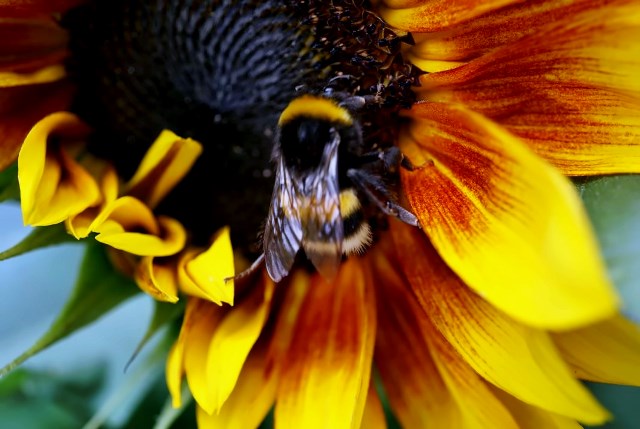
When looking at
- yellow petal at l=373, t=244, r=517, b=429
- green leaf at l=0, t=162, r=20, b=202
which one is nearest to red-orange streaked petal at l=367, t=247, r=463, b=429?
yellow petal at l=373, t=244, r=517, b=429

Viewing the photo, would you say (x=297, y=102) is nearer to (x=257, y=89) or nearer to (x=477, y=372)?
(x=257, y=89)

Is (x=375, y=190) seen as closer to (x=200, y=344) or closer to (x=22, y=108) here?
(x=200, y=344)

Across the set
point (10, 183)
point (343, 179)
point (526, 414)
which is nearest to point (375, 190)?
point (343, 179)

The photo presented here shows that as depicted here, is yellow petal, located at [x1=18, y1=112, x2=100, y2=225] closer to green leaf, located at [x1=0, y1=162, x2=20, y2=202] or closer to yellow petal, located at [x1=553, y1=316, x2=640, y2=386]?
green leaf, located at [x1=0, y1=162, x2=20, y2=202]

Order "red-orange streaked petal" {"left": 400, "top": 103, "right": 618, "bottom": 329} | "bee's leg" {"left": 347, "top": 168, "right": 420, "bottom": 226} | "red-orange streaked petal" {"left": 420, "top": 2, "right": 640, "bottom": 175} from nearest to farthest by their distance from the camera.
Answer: "red-orange streaked petal" {"left": 400, "top": 103, "right": 618, "bottom": 329} < "red-orange streaked petal" {"left": 420, "top": 2, "right": 640, "bottom": 175} < "bee's leg" {"left": 347, "top": 168, "right": 420, "bottom": 226}

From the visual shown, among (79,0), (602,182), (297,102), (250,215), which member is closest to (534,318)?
(602,182)

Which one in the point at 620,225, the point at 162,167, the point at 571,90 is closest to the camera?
the point at 620,225
